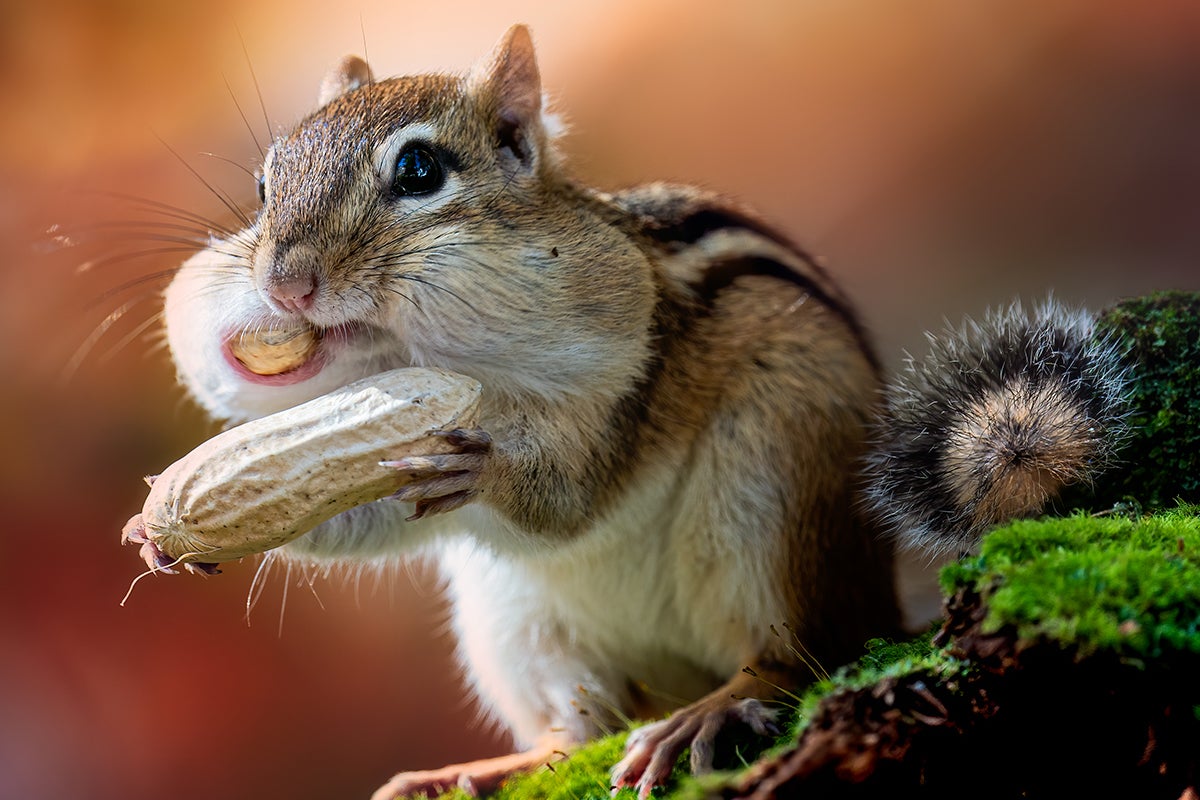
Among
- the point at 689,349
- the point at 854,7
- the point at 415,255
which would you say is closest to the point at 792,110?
the point at 854,7

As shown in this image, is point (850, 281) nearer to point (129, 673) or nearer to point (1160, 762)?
point (1160, 762)

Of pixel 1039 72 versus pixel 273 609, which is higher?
pixel 1039 72

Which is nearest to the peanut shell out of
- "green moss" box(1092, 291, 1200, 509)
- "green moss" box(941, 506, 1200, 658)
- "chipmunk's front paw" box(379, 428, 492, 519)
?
"chipmunk's front paw" box(379, 428, 492, 519)

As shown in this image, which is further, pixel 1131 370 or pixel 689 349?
pixel 689 349

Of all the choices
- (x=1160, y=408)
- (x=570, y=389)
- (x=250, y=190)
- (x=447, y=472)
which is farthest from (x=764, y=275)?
(x=250, y=190)

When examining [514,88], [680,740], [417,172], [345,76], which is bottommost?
[680,740]

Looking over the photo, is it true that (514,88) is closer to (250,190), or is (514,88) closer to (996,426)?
(996,426)

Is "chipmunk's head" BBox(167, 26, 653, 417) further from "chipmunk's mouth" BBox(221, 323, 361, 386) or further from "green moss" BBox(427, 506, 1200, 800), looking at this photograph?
"green moss" BBox(427, 506, 1200, 800)
